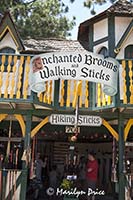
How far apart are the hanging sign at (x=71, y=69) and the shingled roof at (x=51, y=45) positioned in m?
2.80

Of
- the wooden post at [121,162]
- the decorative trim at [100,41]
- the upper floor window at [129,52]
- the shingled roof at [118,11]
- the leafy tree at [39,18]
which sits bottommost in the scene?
the wooden post at [121,162]

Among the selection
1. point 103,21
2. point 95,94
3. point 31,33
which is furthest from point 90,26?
point 31,33

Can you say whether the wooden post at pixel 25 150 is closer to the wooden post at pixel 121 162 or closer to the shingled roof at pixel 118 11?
the wooden post at pixel 121 162

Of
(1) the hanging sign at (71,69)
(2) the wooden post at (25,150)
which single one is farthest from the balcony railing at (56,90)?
(2) the wooden post at (25,150)

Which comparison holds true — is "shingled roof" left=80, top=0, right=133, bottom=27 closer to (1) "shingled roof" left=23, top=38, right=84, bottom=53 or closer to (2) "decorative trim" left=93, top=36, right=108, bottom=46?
(2) "decorative trim" left=93, top=36, right=108, bottom=46

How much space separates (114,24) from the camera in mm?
11133

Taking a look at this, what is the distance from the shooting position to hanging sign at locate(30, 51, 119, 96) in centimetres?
880

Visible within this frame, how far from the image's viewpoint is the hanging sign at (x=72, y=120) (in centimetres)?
962

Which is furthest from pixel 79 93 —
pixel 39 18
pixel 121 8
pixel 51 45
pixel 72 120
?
pixel 39 18

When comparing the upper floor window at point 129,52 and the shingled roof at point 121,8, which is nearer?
the upper floor window at point 129,52

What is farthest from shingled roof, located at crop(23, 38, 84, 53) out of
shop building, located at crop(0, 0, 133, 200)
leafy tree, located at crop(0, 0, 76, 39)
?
leafy tree, located at crop(0, 0, 76, 39)

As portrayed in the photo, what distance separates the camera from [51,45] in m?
13.0

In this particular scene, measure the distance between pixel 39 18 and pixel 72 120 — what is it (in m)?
14.3

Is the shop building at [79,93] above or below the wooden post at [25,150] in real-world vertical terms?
above
